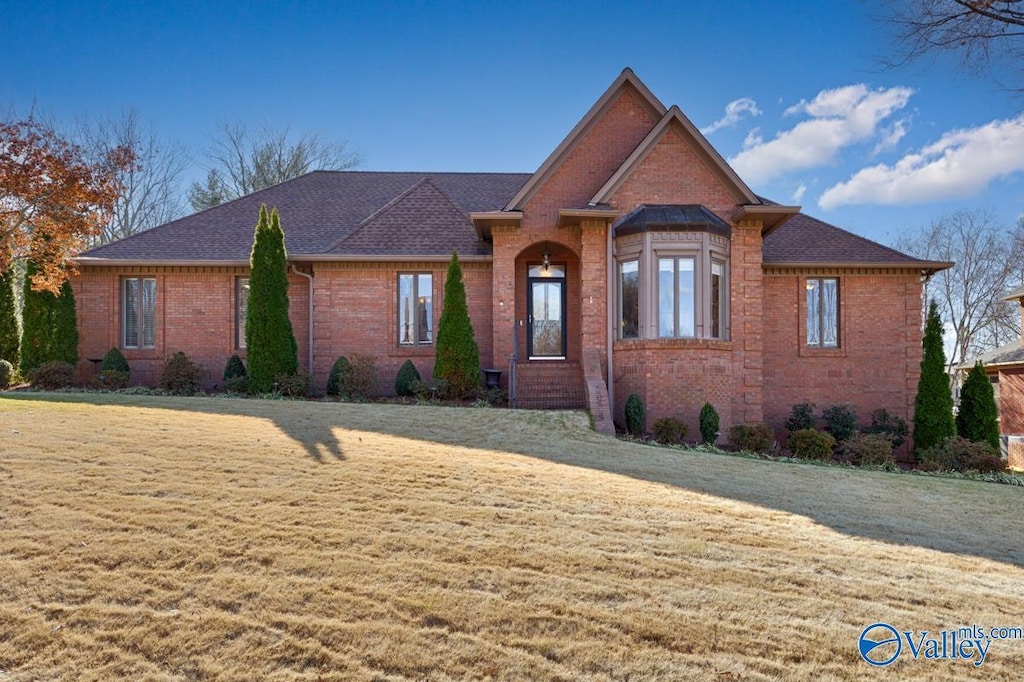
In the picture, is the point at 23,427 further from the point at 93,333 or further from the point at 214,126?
the point at 214,126

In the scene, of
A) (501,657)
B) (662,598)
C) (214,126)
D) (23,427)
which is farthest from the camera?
(214,126)

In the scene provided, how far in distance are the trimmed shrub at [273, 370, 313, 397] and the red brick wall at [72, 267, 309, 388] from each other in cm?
171

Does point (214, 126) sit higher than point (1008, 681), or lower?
higher

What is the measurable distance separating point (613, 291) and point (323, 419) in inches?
267

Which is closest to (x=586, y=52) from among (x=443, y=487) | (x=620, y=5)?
(x=620, y=5)

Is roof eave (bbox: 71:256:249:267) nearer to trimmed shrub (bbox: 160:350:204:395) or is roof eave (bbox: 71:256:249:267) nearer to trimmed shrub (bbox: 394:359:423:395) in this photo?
trimmed shrub (bbox: 160:350:204:395)

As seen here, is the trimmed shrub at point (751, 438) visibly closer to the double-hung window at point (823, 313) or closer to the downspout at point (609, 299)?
the downspout at point (609, 299)

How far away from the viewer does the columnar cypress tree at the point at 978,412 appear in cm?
1360

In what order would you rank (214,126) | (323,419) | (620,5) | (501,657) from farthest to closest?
(214,126) → (620,5) → (323,419) → (501,657)

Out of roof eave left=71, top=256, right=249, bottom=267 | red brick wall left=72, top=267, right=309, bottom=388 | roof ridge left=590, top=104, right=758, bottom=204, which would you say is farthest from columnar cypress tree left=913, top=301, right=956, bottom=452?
roof eave left=71, top=256, right=249, bottom=267

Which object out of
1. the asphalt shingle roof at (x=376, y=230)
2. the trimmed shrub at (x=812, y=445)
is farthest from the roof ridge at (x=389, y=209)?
the trimmed shrub at (x=812, y=445)

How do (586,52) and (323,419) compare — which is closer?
(323,419)

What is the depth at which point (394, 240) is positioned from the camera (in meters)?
15.3

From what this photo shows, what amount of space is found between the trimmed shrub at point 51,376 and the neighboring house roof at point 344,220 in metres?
2.84
